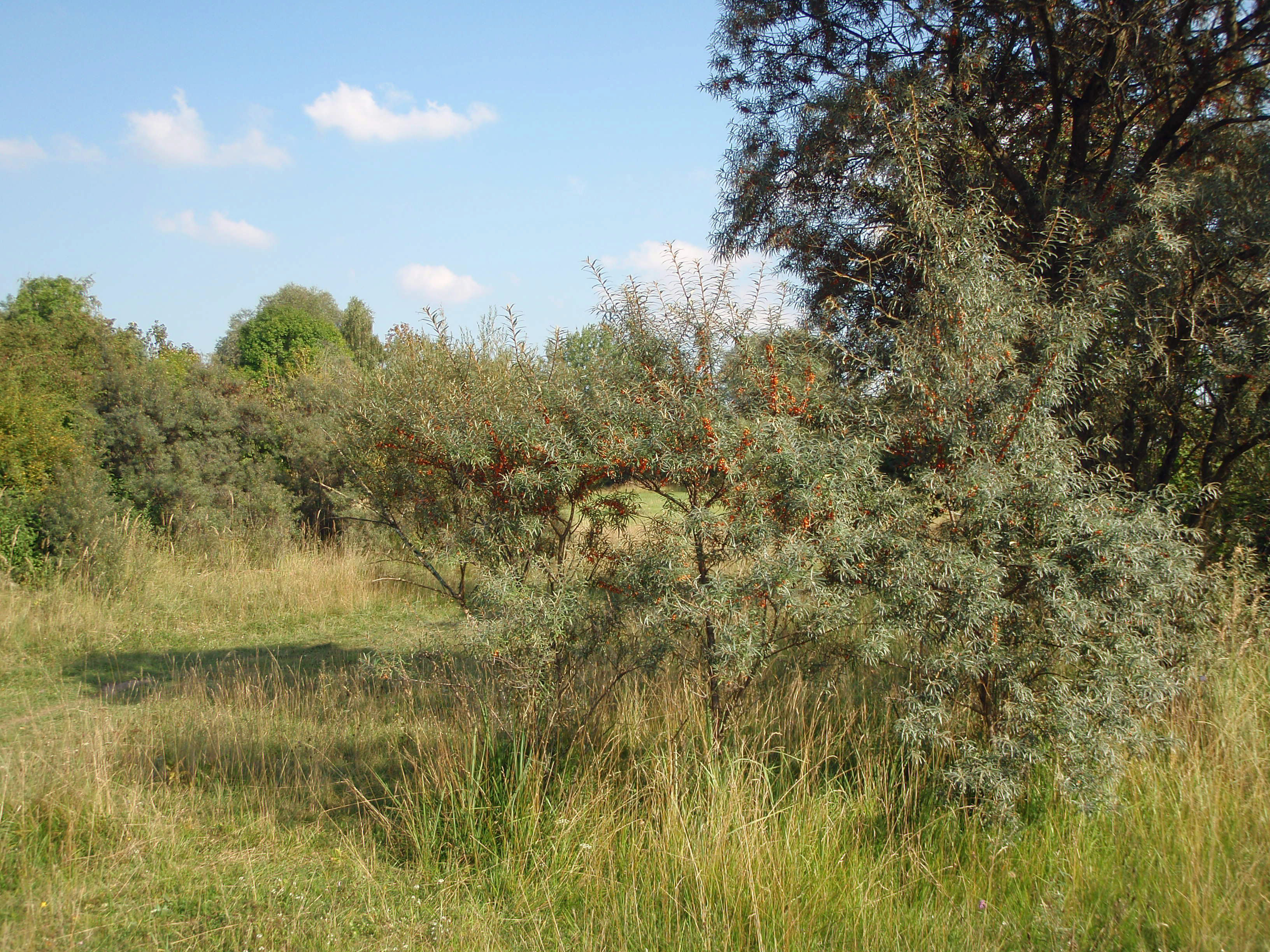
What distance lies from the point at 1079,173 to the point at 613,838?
6491mm

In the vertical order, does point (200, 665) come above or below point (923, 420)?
below

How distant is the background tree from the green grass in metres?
1.91

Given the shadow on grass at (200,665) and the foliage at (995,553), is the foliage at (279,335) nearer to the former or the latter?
the shadow on grass at (200,665)

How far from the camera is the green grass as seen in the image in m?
3.31

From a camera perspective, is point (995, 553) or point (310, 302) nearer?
point (995, 553)

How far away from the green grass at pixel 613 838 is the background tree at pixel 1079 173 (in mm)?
1905

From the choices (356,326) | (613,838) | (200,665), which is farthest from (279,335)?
(613,838)

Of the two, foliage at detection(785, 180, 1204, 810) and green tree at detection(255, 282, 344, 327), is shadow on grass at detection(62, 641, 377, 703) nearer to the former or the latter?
foliage at detection(785, 180, 1204, 810)

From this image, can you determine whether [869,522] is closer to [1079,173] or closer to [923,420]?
[923,420]

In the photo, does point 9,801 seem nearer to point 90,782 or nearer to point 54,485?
point 90,782

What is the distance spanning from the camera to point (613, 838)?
3.94 meters

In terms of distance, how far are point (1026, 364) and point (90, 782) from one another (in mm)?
5812

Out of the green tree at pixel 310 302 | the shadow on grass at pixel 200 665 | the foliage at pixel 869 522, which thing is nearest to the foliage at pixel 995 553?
the foliage at pixel 869 522

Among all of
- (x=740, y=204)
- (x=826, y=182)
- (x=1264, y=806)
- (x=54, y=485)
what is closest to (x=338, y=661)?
(x=54, y=485)
